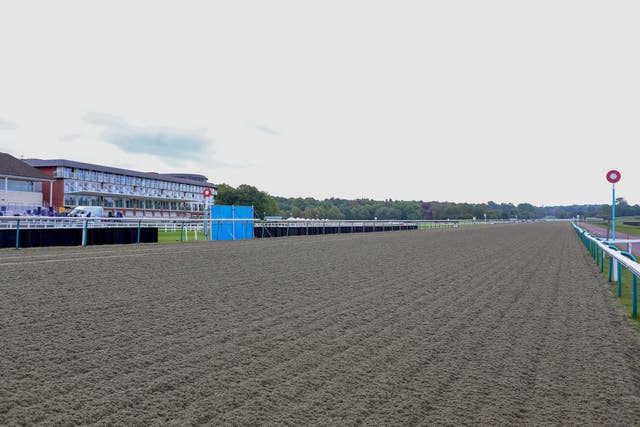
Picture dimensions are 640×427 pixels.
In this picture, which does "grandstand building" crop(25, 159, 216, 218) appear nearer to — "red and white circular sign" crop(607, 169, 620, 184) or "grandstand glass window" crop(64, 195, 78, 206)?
"grandstand glass window" crop(64, 195, 78, 206)

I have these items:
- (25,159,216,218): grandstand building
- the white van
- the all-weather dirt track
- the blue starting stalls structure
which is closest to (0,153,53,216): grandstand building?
(25,159,216,218): grandstand building

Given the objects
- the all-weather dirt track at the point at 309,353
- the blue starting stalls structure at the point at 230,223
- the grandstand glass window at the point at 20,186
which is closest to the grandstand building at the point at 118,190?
the grandstand glass window at the point at 20,186

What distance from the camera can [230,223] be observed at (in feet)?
83.0

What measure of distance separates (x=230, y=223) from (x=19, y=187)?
3330cm

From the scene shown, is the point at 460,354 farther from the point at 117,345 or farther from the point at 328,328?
the point at 117,345

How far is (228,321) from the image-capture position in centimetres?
576

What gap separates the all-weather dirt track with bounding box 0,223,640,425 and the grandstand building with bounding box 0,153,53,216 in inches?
1693

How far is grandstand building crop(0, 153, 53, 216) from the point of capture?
4522cm

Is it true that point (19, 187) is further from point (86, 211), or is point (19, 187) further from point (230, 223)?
point (230, 223)

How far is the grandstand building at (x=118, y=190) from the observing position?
62188 millimetres

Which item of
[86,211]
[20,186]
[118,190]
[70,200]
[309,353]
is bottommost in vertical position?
[309,353]

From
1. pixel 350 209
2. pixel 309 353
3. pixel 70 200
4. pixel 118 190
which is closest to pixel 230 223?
pixel 309 353

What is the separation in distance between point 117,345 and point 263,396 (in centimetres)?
194

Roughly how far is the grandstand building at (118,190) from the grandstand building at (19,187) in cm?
280
